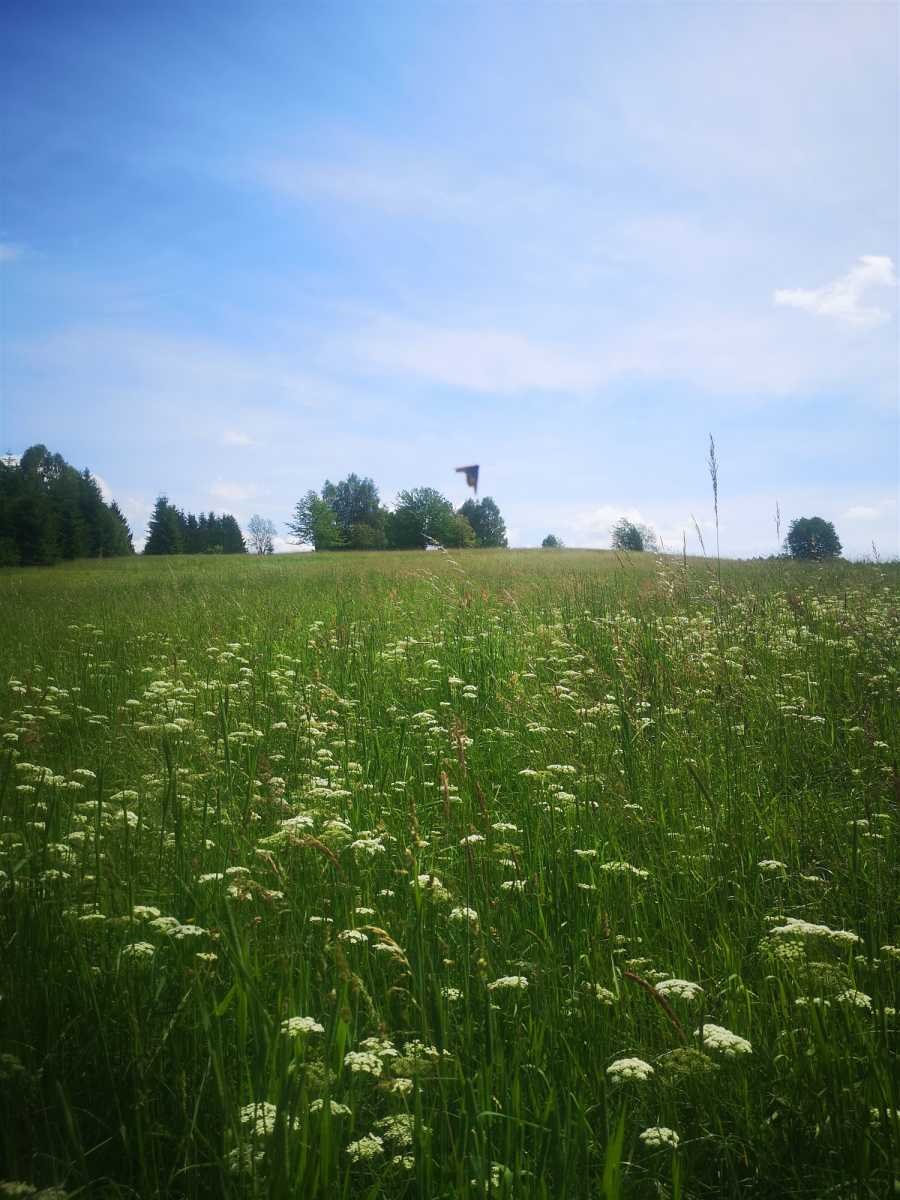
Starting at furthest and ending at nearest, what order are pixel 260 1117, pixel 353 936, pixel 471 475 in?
pixel 471 475 < pixel 353 936 < pixel 260 1117

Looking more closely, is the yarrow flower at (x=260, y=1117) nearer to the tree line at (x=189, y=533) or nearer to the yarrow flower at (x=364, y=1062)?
the yarrow flower at (x=364, y=1062)

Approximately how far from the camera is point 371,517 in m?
99.8

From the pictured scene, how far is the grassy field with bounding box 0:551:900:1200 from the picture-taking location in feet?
5.01

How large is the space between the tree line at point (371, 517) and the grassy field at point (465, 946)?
3158 centimetres

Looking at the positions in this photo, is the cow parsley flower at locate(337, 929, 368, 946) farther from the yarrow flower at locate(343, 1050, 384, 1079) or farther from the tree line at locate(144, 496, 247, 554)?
the tree line at locate(144, 496, 247, 554)

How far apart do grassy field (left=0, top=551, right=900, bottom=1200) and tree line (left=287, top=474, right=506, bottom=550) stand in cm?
3158

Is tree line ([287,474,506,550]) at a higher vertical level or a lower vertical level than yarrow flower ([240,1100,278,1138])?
higher

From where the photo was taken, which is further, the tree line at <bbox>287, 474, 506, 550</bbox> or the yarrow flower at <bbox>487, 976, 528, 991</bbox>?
the tree line at <bbox>287, 474, 506, 550</bbox>

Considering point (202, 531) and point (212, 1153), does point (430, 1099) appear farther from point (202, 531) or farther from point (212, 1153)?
point (202, 531)

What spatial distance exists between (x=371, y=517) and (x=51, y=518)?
6005cm

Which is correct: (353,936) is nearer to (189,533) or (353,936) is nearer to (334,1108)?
(334,1108)

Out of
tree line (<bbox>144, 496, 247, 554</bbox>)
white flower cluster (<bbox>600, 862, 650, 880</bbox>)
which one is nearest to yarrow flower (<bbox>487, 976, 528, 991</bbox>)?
white flower cluster (<bbox>600, 862, 650, 880</bbox>)

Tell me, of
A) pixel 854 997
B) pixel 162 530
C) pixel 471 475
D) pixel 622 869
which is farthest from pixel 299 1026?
pixel 162 530

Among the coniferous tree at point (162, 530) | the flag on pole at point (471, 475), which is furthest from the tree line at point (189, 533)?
the flag on pole at point (471, 475)
